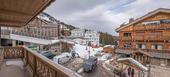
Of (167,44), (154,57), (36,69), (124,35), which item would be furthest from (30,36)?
(167,44)

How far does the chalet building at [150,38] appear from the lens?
11.4 meters

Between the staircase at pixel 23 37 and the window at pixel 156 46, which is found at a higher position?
the staircase at pixel 23 37

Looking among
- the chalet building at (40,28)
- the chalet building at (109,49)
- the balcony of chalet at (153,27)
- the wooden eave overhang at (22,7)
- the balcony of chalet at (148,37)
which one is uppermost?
the chalet building at (40,28)

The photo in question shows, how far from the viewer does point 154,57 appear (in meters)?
12.0

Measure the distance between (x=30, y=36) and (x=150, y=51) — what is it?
24.4m

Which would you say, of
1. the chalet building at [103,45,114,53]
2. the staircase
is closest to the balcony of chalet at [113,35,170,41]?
the chalet building at [103,45,114,53]

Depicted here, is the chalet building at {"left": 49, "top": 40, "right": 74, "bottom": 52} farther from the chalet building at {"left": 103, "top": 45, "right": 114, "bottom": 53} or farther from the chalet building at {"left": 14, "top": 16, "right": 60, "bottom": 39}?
the chalet building at {"left": 14, "top": 16, "right": 60, "bottom": 39}

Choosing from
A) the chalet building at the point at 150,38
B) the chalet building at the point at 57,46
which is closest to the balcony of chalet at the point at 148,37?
the chalet building at the point at 150,38

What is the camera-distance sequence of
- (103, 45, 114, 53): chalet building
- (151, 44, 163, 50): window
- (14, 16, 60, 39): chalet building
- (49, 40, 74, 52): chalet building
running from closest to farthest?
(151, 44, 163, 50): window
(103, 45, 114, 53): chalet building
(49, 40, 74, 52): chalet building
(14, 16, 60, 39): chalet building

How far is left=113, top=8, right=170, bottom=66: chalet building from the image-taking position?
11.4 m

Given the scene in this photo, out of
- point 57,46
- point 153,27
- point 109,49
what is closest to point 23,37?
point 57,46

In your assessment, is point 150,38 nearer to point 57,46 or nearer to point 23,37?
point 57,46

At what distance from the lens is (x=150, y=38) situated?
40.3ft

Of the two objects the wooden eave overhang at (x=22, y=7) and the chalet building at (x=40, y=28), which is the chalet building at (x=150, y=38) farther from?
the chalet building at (x=40, y=28)
